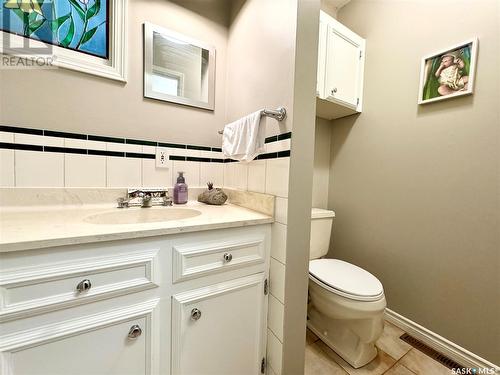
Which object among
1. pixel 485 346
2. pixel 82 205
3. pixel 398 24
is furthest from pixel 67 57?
pixel 485 346

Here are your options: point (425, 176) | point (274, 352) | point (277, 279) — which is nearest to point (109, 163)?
point (277, 279)

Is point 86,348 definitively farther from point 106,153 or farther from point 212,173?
point 212,173

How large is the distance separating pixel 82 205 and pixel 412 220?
1.91m

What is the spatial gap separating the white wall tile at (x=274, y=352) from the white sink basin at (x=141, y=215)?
0.66m

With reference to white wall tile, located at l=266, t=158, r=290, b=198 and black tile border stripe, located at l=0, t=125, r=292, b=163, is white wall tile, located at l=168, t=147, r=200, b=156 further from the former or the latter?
white wall tile, located at l=266, t=158, r=290, b=198

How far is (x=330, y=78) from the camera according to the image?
4.61 ft

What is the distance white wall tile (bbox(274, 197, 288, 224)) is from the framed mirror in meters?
0.84

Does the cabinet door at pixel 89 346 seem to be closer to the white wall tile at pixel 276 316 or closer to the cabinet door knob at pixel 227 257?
the cabinet door knob at pixel 227 257

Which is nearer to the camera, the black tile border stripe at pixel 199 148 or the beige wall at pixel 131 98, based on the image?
the beige wall at pixel 131 98

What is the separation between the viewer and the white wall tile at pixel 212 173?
134 centimetres

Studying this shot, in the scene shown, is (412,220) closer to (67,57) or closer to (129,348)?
(129,348)

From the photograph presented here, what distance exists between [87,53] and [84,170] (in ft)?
1.91

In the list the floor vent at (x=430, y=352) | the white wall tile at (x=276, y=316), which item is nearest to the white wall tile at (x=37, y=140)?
the white wall tile at (x=276, y=316)

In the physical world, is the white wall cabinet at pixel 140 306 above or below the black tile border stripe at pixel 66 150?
below
